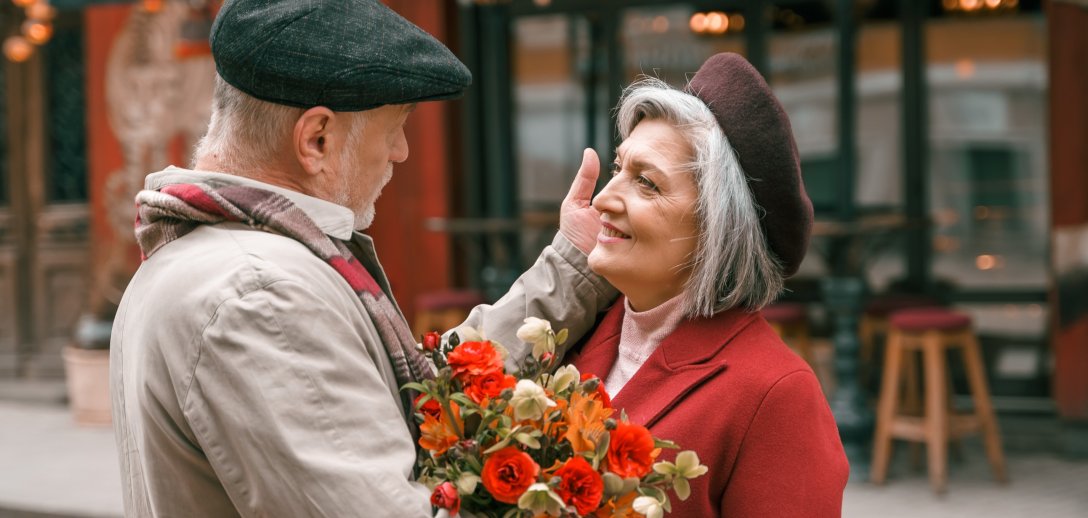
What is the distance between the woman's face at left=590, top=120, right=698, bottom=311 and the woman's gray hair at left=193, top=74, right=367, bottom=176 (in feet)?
2.02

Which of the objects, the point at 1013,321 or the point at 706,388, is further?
the point at 1013,321

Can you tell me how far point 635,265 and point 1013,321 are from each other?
18.6 feet

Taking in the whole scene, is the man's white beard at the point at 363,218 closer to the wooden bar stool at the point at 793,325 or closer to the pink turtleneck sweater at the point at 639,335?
the pink turtleneck sweater at the point at 639,335

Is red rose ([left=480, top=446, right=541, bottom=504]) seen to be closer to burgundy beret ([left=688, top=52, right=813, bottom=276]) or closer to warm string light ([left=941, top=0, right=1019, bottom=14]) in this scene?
burgundy beret ([left=688, top=52, right=813, bottom=276])

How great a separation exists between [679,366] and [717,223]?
274mm

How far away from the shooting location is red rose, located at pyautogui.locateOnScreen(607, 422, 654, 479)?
1.68m

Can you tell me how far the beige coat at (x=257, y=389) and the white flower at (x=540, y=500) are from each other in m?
Answer: 0.13

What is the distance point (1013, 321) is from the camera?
7.20m

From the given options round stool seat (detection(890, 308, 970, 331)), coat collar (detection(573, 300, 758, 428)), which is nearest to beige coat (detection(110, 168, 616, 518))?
coat collar (detection(573, 300, 758, 428))

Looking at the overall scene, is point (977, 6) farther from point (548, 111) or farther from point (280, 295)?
point (280, 295)

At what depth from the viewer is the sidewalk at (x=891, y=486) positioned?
5.85m

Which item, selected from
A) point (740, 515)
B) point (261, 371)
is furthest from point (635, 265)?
point (261, 371)

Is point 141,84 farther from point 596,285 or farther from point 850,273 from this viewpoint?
point 596,285

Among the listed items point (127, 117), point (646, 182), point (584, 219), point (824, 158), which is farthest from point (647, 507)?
point (127, 117)
